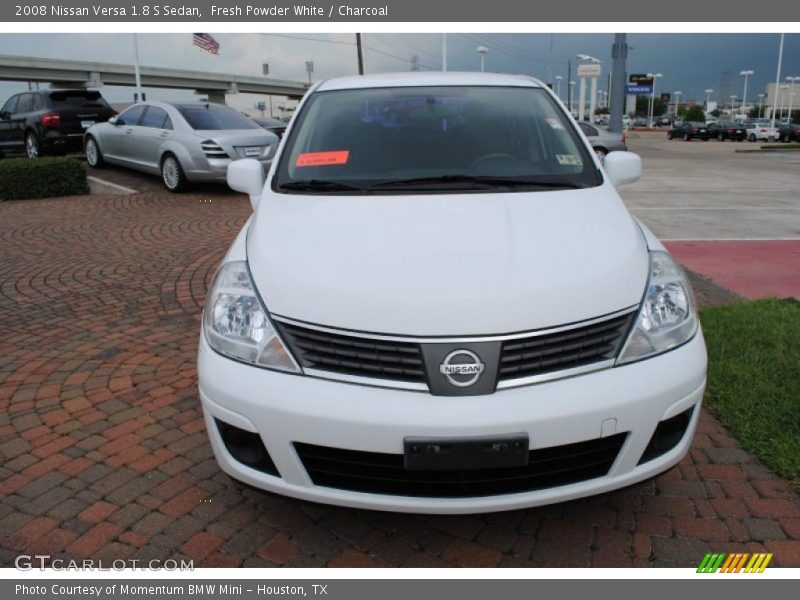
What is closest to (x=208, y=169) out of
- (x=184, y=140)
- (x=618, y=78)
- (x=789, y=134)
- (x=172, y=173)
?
(x=184, y=140)

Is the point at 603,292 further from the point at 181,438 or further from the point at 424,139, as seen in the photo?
the point at 181,438

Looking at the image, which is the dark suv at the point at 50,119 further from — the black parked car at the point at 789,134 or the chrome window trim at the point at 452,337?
the black parked car at the point at 789,134

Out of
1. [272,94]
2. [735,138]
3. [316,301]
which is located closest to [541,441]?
[316,301]

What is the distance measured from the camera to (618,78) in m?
20.5

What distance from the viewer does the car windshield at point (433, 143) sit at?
10.9 ft

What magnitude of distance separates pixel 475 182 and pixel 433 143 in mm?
458

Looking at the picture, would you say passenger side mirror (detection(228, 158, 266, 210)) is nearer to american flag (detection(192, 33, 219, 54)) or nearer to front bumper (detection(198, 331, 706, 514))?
front bumper (detection(198, 331, 706, 514))

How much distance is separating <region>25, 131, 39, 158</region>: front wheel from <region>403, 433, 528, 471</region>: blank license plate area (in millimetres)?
16132

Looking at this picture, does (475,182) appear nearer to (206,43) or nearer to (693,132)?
(206,43)

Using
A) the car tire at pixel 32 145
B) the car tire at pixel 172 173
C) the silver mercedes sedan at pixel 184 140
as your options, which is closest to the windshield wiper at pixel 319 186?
the silver mercedes sedan at pixel 184 140

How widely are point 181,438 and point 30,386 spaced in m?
1.32

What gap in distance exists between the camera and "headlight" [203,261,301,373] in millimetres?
2400

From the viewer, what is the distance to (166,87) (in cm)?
7081

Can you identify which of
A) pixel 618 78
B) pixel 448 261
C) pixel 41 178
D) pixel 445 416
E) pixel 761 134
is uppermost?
pixel 618 78
